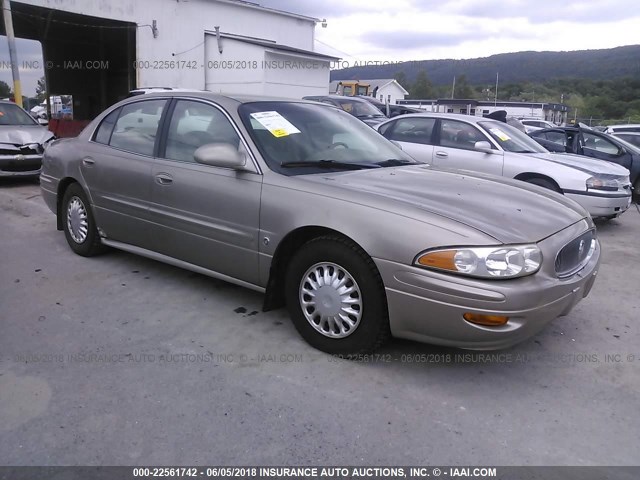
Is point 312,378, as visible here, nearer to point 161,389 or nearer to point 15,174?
point 161,389

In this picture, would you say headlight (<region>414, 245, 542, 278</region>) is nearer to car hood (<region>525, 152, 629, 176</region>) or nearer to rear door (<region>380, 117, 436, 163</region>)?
car hood (<region>525, 152, 629, 176</region>)

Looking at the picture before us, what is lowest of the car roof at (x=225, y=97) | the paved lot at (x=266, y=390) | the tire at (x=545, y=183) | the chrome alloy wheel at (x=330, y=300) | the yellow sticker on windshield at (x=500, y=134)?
the paved lot at (x=266, y=390)

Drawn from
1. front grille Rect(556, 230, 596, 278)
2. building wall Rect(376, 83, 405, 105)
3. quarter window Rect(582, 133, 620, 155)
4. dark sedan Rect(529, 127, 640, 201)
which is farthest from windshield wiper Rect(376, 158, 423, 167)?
building wall Rect(376, 83, 405, 105)

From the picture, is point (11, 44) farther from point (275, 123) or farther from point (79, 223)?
point (275, 123)

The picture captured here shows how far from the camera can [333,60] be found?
24312 millimetres

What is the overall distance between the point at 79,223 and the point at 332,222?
298 centimetres

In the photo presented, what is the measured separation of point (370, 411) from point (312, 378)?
43cm

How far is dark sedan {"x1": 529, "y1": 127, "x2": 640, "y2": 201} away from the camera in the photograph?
33.9 feet

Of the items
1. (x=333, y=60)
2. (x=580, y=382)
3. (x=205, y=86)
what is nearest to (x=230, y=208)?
(x=580, y=382)

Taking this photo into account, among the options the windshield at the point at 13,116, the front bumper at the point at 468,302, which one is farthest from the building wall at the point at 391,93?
the front bumper at the point at 468,302

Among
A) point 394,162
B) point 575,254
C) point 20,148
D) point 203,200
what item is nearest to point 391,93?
point 20,148

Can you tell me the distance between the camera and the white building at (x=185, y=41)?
1975 cm

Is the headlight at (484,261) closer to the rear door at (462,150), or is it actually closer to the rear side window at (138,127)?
the rear side window at (138,127)

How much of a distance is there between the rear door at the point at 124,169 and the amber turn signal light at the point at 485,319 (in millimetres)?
2612
